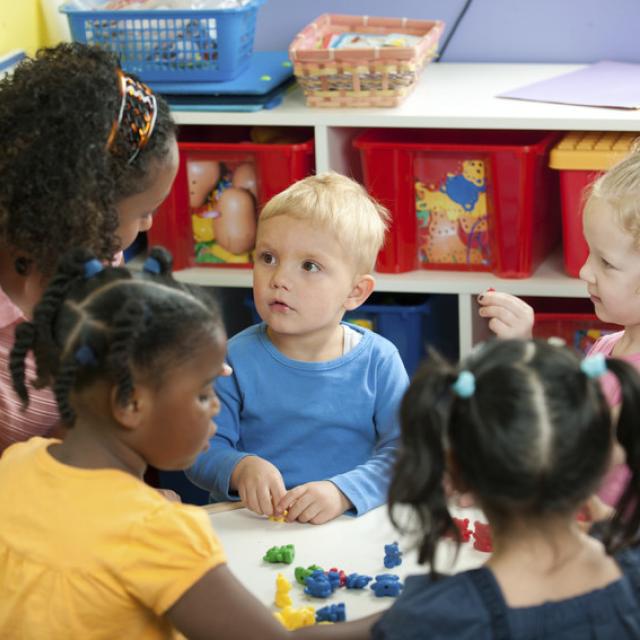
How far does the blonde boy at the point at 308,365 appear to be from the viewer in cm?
162

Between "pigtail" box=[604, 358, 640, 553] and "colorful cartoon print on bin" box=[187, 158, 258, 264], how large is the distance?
1.43 metres

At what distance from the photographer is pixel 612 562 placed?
967 mm

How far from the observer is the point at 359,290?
1.70 metres

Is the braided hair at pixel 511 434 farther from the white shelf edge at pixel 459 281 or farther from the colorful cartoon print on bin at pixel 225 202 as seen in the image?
the colorful cartoon print on bin at pixel 225 202

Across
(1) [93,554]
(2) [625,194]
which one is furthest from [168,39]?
(1) [93,554]

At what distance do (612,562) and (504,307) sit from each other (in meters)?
0.66

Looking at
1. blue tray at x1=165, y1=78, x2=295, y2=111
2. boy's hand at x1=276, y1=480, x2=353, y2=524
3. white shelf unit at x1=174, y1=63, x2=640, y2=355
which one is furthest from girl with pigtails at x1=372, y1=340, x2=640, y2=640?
blue tray at x1=165, y1=78, x2=295, y2=111

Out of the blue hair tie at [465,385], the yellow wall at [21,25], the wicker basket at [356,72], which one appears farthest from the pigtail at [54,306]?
the yellow wall at [21,25]

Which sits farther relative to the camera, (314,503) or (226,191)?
(226,191)

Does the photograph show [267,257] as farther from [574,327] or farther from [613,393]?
[574,327]

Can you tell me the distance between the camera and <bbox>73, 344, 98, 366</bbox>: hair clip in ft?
3.37

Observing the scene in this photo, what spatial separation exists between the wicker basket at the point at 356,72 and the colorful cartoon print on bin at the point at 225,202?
214 mm

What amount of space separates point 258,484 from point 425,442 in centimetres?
53

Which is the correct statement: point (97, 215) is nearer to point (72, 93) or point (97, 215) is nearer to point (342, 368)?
point (72, 93)
